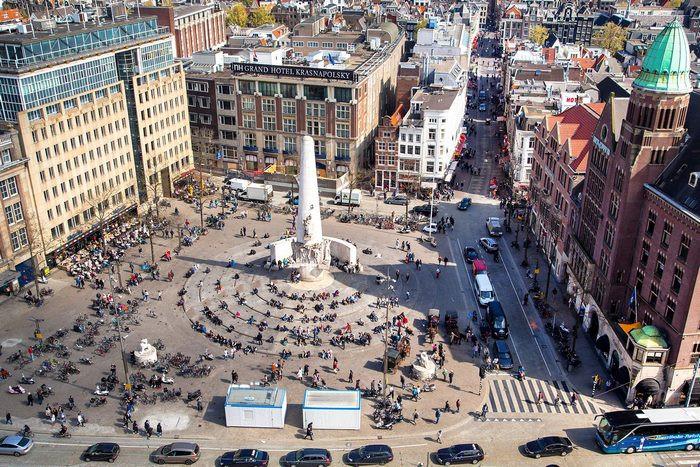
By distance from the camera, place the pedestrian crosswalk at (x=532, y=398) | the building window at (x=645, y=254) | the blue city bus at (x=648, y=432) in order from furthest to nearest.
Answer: the building window at (x=645, y=254)
the pedestrian crosswalk at (x=532, y=398)
the blue city bus at (x=648, y=432)

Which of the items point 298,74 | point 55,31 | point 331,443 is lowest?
point 331,443

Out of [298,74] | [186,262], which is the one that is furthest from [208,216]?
[298,74]

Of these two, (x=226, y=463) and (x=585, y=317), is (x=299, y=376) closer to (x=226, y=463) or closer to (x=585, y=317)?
(x=226, y=463)

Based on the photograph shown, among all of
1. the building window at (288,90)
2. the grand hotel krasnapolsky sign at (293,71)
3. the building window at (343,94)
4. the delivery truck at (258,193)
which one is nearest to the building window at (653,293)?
the building window at (343,94)

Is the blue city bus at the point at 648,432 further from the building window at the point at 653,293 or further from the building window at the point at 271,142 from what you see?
the building window at the point at 271,142

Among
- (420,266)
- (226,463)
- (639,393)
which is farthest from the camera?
(420,266)

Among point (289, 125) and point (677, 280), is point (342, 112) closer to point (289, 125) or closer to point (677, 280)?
point (289, 125)
